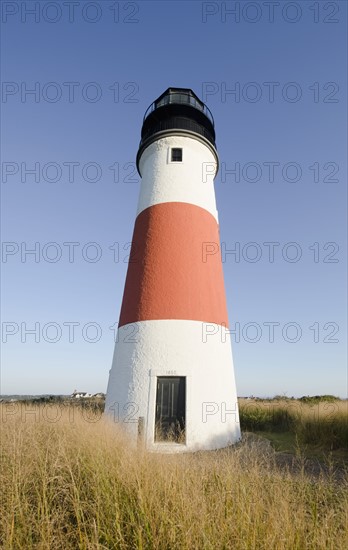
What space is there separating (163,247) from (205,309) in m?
2.40

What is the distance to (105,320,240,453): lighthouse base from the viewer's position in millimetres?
8414

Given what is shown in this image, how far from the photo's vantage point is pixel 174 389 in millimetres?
8711

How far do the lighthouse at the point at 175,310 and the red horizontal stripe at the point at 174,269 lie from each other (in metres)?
0.03

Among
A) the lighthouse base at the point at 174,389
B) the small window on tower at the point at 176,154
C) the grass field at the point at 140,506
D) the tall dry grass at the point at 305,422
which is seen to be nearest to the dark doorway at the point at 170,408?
the lighthouse base at the point at 174,389

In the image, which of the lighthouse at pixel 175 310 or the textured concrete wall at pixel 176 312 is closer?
the lighthouse at pixel 175 310

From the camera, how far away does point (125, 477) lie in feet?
13.0

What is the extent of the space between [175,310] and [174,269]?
132 cm

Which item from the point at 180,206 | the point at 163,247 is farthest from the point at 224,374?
the point at 180,206

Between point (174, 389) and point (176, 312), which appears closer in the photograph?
point (174, 389)

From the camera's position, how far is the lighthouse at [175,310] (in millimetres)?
8586

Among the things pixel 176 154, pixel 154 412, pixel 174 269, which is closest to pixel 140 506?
pixel 154 412

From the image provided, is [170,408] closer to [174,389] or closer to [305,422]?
[174,389]

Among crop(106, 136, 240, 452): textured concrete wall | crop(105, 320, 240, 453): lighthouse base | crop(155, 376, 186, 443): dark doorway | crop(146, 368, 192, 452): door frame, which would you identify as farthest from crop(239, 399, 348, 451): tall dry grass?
crop(155, 376, 186, 443): dark doorway

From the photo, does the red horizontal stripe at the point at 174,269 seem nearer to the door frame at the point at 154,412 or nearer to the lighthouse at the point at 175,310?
the lighthouse at the point at 175,310
